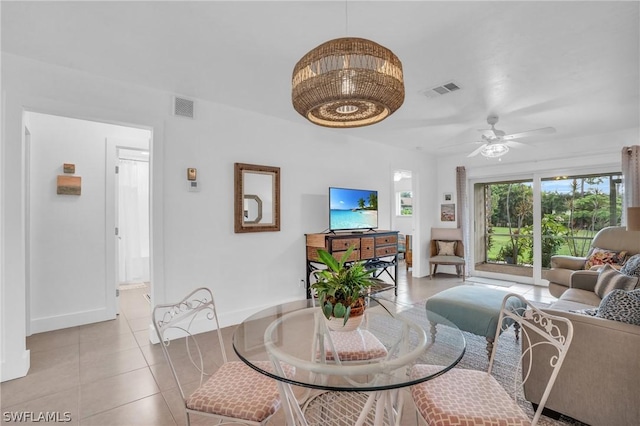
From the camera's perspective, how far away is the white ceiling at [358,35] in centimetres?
185

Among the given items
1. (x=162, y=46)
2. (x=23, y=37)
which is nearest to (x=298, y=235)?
(x=162, y=46)

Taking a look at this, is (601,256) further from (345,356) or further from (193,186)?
(193,186)

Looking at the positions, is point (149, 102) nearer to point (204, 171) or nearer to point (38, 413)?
point (204, 171)

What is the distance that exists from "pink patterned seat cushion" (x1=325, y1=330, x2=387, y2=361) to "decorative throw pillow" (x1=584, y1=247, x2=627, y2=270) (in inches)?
142

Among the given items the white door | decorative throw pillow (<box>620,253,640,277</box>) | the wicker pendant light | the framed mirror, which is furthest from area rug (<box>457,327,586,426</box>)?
the white door

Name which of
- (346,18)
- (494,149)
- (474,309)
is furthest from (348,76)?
(494,149)

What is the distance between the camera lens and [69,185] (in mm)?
3400

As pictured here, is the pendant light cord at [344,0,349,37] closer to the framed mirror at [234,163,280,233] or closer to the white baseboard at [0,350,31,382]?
the framed mirror at [234,163,280,233]

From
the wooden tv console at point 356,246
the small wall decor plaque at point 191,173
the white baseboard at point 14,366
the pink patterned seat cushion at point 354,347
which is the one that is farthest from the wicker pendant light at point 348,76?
the white baseboard at point 14,366

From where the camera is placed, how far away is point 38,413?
1.90 meters

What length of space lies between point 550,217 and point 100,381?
6.45 meters

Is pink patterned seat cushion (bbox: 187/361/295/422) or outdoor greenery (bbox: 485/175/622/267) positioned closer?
pink patterned seat cushion (bbox: 187/361/295/422)

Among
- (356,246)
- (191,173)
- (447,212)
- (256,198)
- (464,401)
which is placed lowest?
(464,401)

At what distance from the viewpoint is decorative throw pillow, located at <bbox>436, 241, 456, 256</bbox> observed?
581 cm
